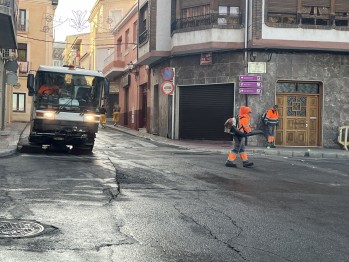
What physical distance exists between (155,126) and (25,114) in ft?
51.5

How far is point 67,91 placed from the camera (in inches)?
570

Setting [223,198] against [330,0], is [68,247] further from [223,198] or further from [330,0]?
[330,0]

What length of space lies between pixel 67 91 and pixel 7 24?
3.86 m

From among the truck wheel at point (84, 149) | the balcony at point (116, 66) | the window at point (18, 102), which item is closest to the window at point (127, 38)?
the balcony at point (116, 66)

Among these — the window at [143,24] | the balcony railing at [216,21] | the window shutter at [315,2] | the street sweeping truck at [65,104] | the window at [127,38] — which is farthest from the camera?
the window at [127,38]

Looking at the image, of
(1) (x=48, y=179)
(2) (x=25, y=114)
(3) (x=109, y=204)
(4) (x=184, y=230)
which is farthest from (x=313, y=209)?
(2) (x=25, y=114)

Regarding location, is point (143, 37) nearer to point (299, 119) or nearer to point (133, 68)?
point (133, 68)

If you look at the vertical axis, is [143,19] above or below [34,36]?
below

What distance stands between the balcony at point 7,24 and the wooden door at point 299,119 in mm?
11520

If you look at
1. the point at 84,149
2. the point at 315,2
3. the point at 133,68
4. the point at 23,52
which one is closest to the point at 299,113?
the point at 315,2

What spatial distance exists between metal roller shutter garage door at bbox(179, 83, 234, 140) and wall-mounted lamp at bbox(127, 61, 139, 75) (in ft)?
30.1

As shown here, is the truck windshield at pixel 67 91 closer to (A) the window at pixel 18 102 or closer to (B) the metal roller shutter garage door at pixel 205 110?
(B) the metal roller shutter garage door at pixel 205 110

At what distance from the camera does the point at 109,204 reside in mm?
6652

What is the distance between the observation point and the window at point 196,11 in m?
21.4
